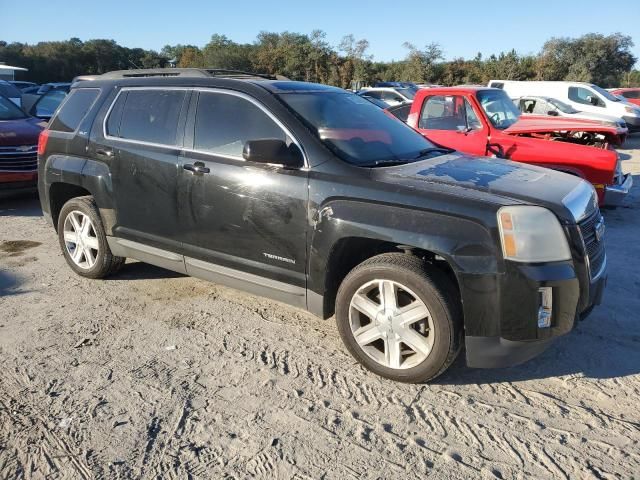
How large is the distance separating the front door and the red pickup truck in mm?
3912

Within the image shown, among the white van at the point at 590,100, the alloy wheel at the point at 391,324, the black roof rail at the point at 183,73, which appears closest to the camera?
the alloy wheel at the point at 391,324

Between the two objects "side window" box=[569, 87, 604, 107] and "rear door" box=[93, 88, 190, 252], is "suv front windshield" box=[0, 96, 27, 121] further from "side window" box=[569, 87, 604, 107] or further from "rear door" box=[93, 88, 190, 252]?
"side window" box=[569, 87, 604, 107]

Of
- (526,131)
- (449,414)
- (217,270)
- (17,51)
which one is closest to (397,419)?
(449,414)

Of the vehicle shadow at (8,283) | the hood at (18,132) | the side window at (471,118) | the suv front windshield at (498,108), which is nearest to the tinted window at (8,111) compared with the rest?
the hood at (18,132)

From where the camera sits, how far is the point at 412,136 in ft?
14.7

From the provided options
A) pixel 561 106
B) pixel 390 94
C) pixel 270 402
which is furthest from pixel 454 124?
pixel 390 94

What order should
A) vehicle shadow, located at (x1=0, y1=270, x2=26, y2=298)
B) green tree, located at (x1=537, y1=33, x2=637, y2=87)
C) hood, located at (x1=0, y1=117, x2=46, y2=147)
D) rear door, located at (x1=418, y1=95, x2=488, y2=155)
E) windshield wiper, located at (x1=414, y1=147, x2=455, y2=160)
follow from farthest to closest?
green tree, located at (x1=537, y1=33, x2=637, y2=87) → hood, located at (x1=0, y1=117, x2=46, y2=147) → rear door, located at (x1=418, y1=95, x2=488, y2=155) → vehicle shadow, located at (x1=0, y1=270, x2=26, y2=298) → windshield wiper, located at (x1=414, y1=147, x2=455, y2=160)

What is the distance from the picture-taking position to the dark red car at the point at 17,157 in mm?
7742

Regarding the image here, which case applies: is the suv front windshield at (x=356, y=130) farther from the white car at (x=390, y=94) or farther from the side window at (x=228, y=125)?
the white car at (x=390, y=94)

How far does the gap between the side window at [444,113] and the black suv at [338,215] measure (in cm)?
337

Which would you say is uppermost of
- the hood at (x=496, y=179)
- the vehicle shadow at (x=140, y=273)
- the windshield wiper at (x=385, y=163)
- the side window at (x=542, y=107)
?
the windshield wiper at (x=385, y=163)

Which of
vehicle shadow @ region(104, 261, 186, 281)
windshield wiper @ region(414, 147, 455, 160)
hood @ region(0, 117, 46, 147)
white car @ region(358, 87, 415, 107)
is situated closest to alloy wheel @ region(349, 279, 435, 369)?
windshield wiper @ region(414, 147, 455, 160)

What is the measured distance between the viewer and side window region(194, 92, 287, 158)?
383 centimetres

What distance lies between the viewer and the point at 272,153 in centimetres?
350
